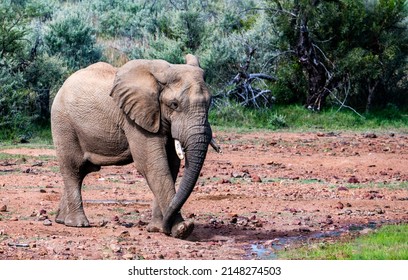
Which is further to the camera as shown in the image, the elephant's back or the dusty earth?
the elephant's back

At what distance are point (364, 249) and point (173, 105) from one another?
2.29m

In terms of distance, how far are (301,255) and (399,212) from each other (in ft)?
10.0

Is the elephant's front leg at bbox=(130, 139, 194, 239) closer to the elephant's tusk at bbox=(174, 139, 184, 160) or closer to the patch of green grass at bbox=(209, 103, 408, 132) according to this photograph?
the elephant's tusk at bbox=(174, 139, 184, 160)

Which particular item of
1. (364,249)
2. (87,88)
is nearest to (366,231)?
(364,249)

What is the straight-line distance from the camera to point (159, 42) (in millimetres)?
23516

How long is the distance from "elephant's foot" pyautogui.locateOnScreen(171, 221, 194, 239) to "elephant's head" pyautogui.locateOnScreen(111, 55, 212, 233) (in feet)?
0.24

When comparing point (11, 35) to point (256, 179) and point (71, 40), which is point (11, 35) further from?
point (256, 179)

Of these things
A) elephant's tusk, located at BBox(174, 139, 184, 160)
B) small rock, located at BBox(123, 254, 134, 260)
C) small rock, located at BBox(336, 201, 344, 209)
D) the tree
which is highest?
elephant's tusk, located at BBox(174, 139, 184, 160)

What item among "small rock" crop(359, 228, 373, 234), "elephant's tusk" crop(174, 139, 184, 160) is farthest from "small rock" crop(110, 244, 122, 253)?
"small rock" crop(359, 228, 373, 234)

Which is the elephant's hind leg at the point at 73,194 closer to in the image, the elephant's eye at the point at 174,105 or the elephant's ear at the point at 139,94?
the elephant's ear at the point at 139,94

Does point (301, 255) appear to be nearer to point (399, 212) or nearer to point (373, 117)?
point (399, 212)

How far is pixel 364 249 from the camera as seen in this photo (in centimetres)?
934

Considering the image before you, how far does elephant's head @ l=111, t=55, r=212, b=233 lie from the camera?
971cm

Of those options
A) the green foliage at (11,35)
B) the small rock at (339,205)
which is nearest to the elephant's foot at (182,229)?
the small rock at (339,205)
